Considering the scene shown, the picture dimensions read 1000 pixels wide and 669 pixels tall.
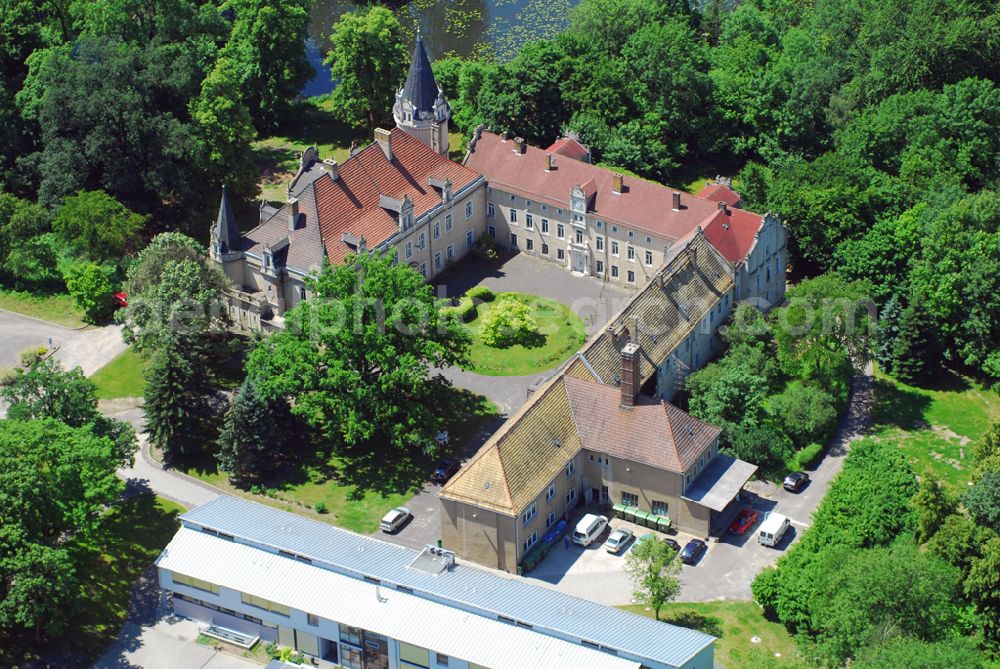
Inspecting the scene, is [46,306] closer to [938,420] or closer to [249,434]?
[249,434]

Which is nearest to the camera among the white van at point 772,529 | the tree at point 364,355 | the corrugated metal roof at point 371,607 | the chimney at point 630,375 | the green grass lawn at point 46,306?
the corrugated metal roof at point 371,607

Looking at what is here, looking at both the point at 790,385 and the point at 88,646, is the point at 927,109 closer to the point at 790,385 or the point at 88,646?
the point at 790,385

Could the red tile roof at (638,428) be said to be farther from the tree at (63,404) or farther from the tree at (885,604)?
the tree at (63,404)

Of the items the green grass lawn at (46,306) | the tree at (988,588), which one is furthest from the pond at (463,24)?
the tree at (988,588)

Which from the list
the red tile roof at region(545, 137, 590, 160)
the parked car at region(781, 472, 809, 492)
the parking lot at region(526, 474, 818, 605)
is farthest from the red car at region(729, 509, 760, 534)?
the red tile roof at region(545, 137, 590, 160)

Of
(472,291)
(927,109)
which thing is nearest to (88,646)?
(472,291)

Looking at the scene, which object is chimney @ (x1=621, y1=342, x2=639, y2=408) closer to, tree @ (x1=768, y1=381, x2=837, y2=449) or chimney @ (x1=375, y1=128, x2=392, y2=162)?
tree @ (x1=768, y1=381, x2=837, y2=449)

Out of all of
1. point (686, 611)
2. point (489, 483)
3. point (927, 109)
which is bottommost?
point (686, 611)
